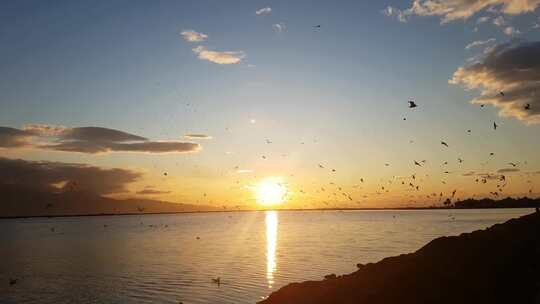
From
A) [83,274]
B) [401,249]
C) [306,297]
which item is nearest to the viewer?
[306,297]

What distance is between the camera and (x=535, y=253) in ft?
69.6

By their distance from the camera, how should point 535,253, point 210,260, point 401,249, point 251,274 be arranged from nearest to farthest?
point 535,253
point 251,274
point 210,260
point 401,249

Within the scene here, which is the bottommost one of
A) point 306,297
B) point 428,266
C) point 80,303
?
point 80,303

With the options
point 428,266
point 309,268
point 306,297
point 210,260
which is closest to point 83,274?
point 210,260

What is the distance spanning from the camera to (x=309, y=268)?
5531 cm

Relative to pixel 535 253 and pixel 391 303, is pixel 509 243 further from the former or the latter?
pixel 391 303

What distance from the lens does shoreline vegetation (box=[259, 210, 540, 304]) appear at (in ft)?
61.3

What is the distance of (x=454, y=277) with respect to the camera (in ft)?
65.2

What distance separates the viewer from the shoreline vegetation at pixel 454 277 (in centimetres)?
1867

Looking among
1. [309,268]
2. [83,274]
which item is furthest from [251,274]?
[83,274]

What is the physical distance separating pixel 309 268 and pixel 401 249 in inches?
934

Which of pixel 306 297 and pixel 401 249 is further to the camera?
pixel 401 249

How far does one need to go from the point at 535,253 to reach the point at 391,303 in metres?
7.49

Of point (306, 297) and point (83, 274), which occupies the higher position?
point (306, 297)
